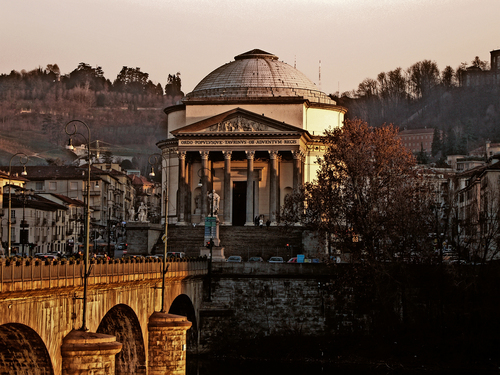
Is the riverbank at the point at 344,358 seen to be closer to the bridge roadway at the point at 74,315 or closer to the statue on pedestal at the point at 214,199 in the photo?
the bridge roadway at the point at 74,315

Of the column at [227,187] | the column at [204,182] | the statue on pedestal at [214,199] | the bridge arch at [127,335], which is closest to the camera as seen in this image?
the bridge arch at [127,335]

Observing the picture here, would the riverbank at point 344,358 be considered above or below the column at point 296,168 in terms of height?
below

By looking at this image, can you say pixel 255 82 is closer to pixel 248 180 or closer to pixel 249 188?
pixel 248 180

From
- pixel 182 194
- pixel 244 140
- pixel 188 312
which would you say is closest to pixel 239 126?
pixel 244 140

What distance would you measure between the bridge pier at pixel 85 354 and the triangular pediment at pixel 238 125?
58.4 m

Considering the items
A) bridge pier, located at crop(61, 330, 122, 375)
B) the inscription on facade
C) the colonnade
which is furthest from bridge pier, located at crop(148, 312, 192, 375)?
the inscription on facade

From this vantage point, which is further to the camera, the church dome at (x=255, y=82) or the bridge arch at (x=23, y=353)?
the church dome at (x=255, y=82)

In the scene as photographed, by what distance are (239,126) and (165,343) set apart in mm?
46945

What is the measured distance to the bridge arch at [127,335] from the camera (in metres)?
45.2

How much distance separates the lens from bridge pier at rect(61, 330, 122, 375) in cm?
3412

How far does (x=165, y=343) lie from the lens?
47562 mm

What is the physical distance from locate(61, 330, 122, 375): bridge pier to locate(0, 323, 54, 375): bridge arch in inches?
47.7

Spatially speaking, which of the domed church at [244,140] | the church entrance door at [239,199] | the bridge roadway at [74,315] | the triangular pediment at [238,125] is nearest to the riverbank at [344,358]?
the bridge roadway at [74,315]

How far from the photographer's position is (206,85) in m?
107
